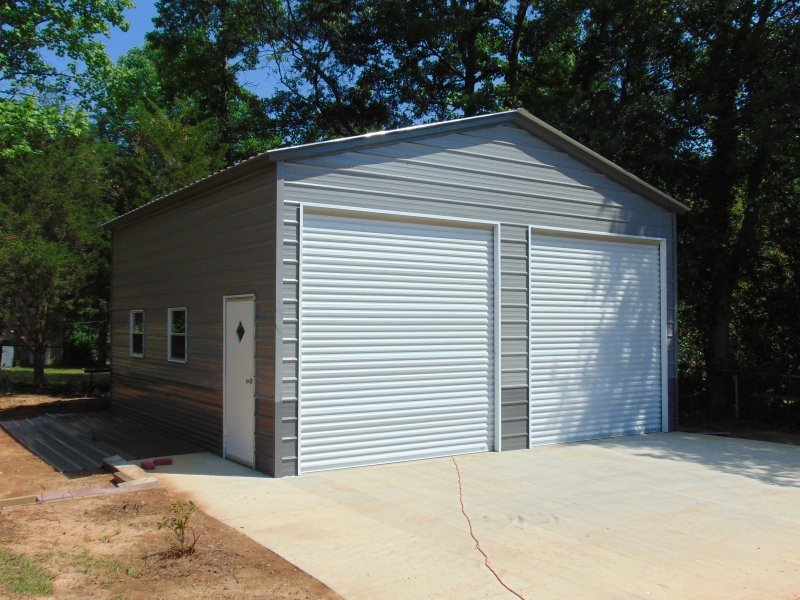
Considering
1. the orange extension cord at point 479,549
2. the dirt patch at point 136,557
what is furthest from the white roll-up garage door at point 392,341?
the dirt patch at point 136,557

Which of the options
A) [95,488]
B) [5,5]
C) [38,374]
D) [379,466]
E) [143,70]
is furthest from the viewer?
[143,70]

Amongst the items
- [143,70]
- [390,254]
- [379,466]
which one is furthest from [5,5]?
[379,466]

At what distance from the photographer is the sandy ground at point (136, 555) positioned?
4387mm

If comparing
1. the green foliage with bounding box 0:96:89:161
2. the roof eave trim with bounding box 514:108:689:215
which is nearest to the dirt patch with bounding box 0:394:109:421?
the green foliage with bounding box 0:96:89:161

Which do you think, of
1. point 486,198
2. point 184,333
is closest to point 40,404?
point 184,333

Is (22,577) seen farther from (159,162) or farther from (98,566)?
(159,162)

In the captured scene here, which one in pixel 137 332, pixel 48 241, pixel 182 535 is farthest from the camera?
pixel 48 241

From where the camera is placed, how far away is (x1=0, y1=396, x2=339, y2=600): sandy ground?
439 centimetres

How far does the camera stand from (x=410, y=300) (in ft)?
28.7

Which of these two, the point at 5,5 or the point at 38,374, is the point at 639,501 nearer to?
the point at 38,374

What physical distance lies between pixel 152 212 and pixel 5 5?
1274cm

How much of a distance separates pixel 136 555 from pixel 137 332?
25.4ft

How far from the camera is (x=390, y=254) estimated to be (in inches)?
338

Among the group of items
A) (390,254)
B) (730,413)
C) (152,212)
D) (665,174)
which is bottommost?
(730,413)
